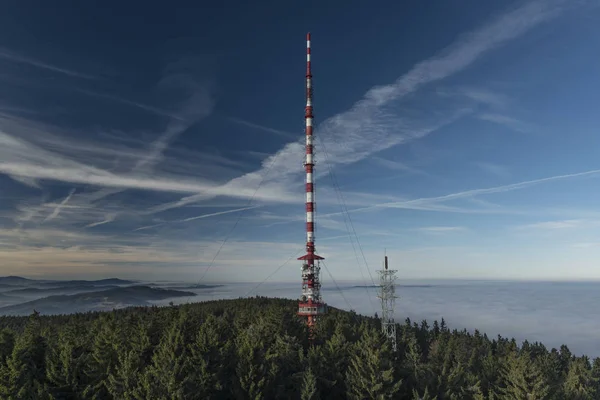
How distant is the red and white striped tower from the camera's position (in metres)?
89.8

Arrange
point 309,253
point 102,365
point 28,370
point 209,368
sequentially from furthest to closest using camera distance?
point 309,253 → point 102,365 → point 28,370 → point 209,368

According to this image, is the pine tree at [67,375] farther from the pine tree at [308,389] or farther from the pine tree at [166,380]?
the pine tree at [308,389]

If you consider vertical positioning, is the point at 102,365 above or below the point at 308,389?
above

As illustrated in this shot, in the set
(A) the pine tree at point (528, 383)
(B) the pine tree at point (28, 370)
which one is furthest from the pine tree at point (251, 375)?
(A) the pine tree at point (528, 383)

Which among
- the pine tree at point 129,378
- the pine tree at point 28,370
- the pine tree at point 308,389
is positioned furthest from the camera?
the pine tree at point 308,389

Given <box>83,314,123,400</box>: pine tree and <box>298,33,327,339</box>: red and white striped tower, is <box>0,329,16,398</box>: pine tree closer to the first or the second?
<box>83,314,123,400</box>: pine tree

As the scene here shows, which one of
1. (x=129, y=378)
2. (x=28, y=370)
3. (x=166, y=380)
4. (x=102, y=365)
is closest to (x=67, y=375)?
(x=102, y=365)

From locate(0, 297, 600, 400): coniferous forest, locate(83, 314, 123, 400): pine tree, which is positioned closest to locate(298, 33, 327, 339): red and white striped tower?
locate(0, 297, 600, 400): coniferous forest

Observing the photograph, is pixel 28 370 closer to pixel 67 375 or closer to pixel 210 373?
pixel 67 375

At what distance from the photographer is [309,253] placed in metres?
91.1

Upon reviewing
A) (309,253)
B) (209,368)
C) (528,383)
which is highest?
(309,253)

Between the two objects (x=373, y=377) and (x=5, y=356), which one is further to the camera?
(x=5, y=356)

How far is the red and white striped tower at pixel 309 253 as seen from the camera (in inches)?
3537

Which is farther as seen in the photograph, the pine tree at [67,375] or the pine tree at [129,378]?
the pine tree at [67,375]
